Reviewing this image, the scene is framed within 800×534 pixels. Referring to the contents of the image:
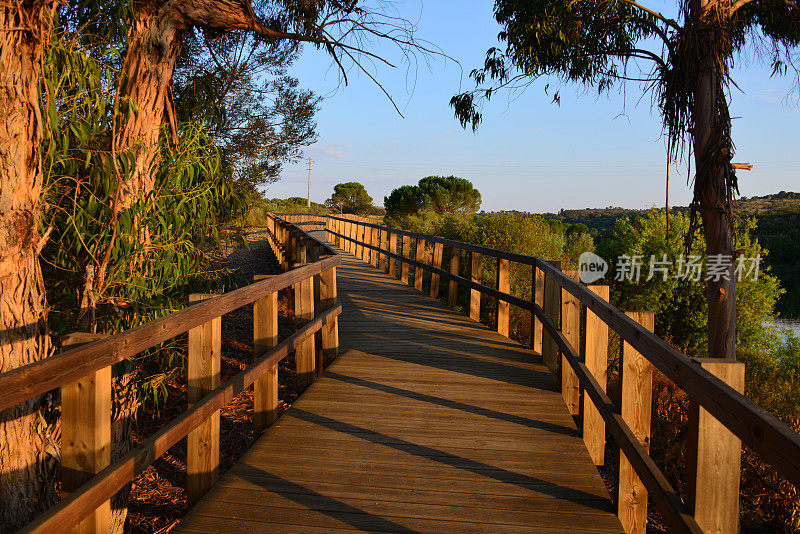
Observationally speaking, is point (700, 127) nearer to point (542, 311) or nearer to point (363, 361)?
point (542, 311)

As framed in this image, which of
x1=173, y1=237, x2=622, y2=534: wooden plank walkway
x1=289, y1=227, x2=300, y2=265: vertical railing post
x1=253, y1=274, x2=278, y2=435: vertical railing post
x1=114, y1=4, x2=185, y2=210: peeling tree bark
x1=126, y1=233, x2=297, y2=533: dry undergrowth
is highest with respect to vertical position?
x1=114, y1=4, x2=185, y2=210: peeling tree bark

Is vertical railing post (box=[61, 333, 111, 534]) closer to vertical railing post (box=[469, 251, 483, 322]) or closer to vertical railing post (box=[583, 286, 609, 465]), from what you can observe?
vertical railing post (box=[583, 286, 609, 465])

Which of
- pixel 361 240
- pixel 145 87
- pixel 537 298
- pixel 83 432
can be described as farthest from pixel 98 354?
pixel 361 240

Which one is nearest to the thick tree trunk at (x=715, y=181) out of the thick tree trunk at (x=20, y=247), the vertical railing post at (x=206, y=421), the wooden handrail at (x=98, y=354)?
the wooden handrail at (x=98, y=354)

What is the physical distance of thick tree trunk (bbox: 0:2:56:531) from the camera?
3521 millimetres

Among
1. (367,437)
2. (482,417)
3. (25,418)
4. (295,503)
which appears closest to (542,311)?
(482,417)

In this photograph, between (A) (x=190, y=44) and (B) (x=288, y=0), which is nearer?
(B) (x=288, y=0)

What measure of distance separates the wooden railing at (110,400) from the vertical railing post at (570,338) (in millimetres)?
2316

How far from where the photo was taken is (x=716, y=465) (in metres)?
2.07

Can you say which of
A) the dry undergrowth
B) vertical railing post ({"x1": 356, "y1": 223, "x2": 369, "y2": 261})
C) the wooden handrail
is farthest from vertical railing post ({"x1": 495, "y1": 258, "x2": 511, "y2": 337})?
vertical railing post ({"x1": 356, "y1": 223, "x2": 369, "y2": 261})

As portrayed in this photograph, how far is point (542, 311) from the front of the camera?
595 centimetres

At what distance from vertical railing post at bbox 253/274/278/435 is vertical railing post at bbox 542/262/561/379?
8.68 feet

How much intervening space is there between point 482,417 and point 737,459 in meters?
2.50

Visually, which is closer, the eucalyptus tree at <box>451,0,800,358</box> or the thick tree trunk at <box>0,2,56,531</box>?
the thick tree trunk at <box>0,2,56,531</box>
